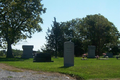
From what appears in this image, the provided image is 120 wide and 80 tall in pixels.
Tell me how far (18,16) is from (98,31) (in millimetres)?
20203

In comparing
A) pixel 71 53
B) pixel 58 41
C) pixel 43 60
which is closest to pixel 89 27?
pixel 58 41

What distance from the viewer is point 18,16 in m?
31.9

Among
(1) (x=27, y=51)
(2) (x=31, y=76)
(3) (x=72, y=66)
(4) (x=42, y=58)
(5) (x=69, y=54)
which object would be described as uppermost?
(1) (x=27, y=51)

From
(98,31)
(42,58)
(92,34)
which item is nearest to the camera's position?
(42,58)

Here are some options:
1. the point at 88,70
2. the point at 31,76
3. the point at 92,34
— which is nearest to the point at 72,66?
the point at 88,70

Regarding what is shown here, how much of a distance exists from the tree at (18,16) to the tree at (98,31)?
51.1 ft

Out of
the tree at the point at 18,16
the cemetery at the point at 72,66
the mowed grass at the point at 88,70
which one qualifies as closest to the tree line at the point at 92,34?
the tree at the point at 18,16

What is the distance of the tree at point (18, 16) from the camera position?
30.9 metres

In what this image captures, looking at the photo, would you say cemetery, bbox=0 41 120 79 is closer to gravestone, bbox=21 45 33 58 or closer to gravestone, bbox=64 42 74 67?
gravestone, bbox=64 42 74 67

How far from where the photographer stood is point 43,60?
20828mm

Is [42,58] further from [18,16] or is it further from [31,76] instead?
[18,16]

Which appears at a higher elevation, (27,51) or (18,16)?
(18,16)

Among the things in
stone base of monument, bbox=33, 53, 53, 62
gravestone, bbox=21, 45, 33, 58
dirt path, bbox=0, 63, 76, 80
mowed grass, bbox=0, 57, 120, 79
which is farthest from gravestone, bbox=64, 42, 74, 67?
gravestone, bbox=21, 45, 33, 58

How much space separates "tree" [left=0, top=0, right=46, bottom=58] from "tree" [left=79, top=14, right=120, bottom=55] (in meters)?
15.6
